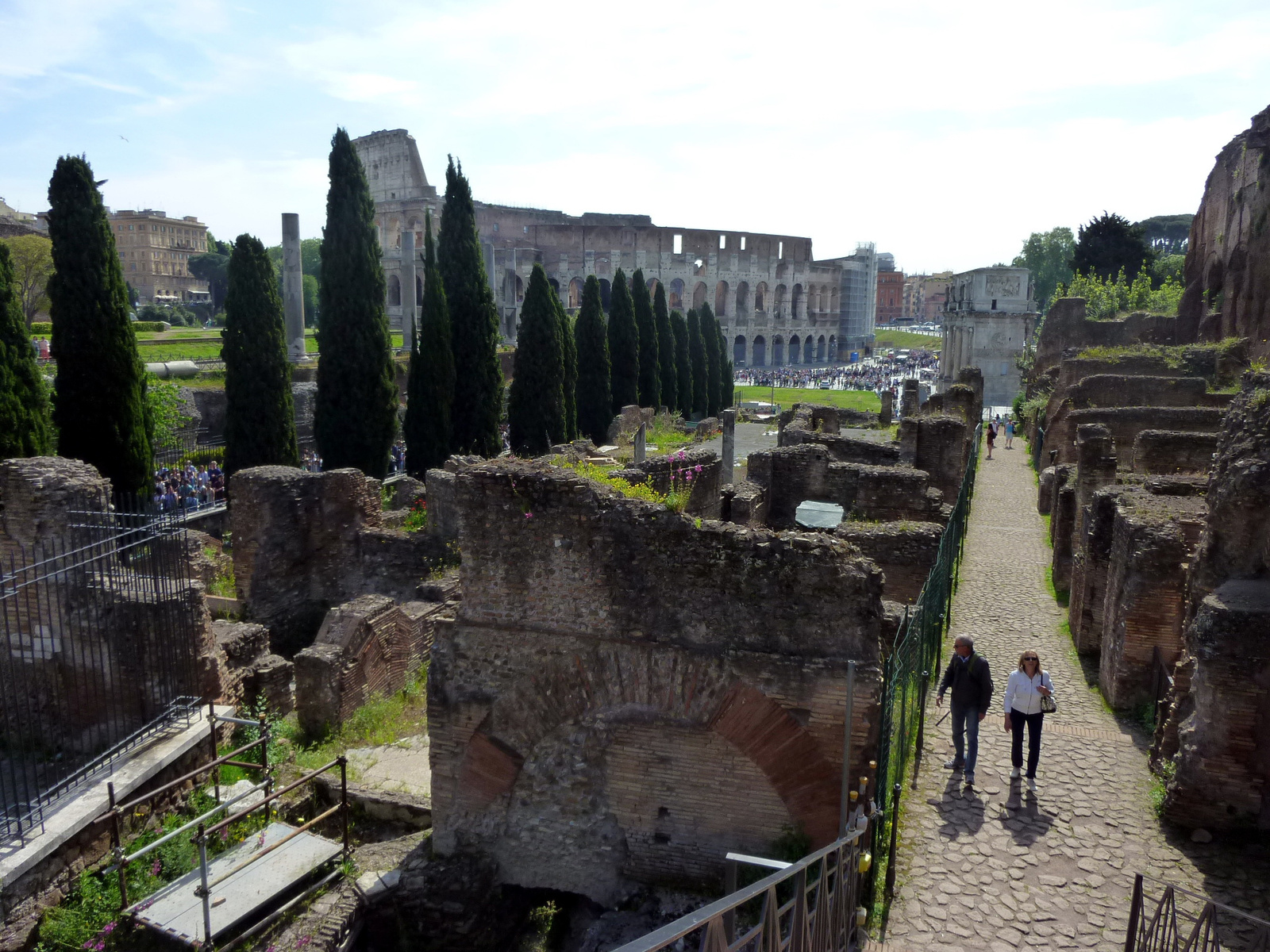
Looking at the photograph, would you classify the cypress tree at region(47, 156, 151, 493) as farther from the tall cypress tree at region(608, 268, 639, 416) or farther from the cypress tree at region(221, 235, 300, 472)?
the tall cypress tree at region(608, 268, 639, 416)

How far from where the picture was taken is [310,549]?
41.0ft

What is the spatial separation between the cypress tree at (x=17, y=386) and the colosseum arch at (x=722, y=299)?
63290 mm

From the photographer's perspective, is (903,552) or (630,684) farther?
(903,552)

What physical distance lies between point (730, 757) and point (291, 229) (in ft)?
91.9

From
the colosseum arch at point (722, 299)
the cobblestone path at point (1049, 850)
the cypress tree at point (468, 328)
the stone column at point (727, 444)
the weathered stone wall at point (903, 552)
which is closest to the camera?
the cobblestone path at point (1049, 850)

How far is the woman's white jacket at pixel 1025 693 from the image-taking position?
6.39 metres

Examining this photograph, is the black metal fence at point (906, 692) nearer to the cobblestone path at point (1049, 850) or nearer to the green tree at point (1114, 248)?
the cobblestone path at point (1049, 850)

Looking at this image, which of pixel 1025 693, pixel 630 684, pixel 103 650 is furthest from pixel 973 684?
pixel 103 650

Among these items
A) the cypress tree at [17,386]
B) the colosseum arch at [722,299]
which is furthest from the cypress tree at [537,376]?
the colosseum arch at [722,299]

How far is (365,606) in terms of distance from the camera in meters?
9.70

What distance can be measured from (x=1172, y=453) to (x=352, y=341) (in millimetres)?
15589

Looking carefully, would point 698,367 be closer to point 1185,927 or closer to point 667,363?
point 667,363

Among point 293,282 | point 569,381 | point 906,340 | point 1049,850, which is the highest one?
point 293,282

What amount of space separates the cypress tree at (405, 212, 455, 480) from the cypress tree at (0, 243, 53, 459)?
25.8 feet
